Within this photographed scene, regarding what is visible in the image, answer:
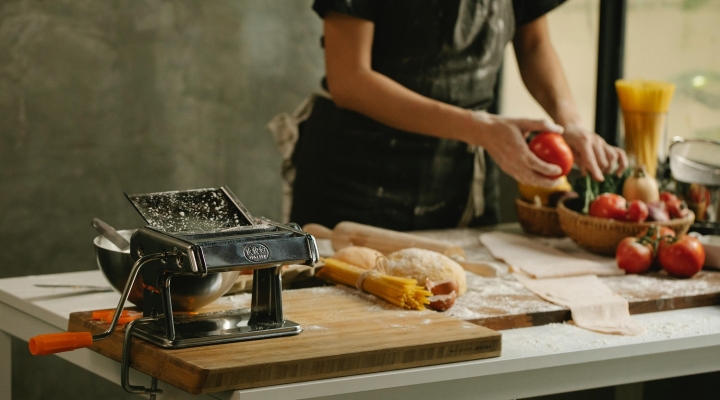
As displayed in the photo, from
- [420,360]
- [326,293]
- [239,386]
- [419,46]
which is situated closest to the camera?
[239,386]

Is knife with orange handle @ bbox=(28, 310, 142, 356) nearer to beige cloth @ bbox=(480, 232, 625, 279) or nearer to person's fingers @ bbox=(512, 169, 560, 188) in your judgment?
beige cloth @ bbox=(480, 232, 625, 279)

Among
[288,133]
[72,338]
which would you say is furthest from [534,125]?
[72,338]

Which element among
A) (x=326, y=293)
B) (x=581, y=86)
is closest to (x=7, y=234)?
(x=326, y=293)

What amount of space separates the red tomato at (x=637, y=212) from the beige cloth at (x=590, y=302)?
31 centimetres

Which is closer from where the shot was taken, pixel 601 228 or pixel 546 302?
pixel 546 302

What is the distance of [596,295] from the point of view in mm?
1905

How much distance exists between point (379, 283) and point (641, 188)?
1016mm

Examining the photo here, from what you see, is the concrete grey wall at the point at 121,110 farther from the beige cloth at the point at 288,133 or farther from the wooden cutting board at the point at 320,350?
the wooden cutting board at the point at 320,350

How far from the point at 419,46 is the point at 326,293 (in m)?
1.08

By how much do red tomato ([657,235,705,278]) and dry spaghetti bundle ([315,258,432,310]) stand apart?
2.19 feet

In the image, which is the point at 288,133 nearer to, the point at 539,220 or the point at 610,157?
the point at 539,220

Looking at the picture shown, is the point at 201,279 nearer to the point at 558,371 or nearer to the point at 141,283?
the point at 141,283

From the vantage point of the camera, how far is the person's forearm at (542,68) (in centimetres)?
285

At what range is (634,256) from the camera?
6.98 feet
